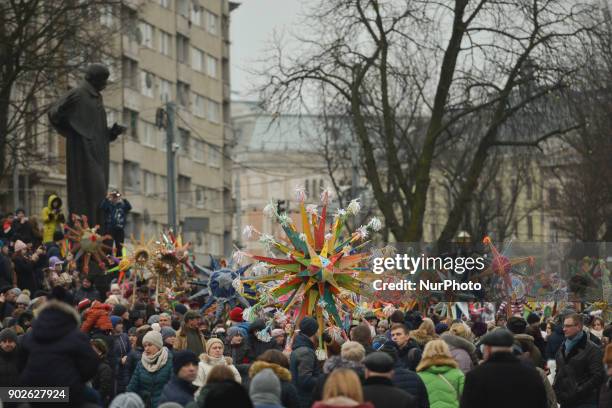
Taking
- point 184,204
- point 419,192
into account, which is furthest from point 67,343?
point 184,204

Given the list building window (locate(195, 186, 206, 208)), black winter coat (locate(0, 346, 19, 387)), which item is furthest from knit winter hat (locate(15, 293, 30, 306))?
building window (locate(195, 186, 206, 208))

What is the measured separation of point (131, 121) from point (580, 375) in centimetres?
6566

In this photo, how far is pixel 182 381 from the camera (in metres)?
14.7

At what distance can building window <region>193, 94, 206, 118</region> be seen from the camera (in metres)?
93.0

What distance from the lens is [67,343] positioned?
1377 centimetres

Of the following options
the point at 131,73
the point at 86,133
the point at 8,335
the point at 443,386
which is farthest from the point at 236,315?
the point at 131,73

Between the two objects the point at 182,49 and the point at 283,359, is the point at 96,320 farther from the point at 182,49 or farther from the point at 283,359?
the point at 182,49

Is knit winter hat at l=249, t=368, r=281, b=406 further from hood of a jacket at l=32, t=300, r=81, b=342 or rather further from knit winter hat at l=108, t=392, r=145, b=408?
hood of a jacket at l=32, t=300, r=81, b=342

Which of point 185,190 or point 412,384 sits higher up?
point 185,190

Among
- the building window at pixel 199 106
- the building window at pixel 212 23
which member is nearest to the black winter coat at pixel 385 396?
the building window at pixel 199 106

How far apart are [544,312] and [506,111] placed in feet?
46.1

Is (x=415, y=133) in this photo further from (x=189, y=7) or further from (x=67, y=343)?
(x=67, y=343)

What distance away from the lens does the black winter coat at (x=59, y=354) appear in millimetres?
13742

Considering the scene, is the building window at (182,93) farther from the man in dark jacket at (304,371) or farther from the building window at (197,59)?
the man in dark jacket at (304,371)
